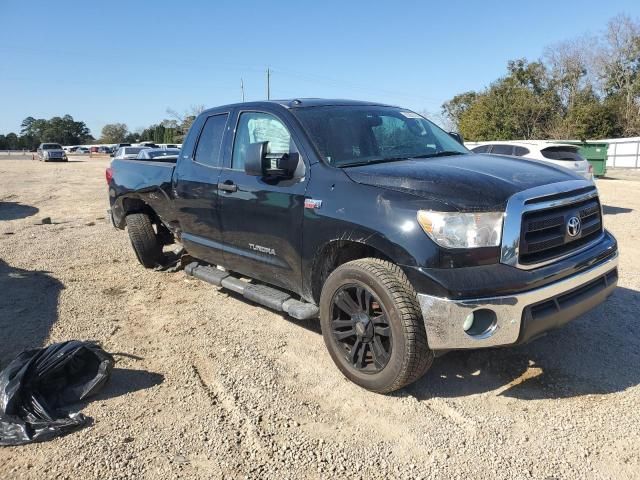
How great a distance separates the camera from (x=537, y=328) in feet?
9.93

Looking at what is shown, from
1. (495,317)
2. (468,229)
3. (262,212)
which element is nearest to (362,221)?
(468,229)

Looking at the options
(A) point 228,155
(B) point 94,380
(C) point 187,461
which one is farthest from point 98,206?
(C) point 187,461

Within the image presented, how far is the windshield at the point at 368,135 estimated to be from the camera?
392 centimetres

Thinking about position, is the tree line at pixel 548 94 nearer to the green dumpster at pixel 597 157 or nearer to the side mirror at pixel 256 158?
the green dumpster at pixel 597 157

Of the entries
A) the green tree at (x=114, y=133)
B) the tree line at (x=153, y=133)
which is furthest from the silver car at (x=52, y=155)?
the green tree at (x=114, y=133)

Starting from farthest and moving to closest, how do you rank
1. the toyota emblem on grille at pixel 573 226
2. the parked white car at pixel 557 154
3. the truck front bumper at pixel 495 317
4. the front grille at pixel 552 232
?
the parked white car at pixel 557 154, the toyota emblem on grille at pixel 573 226, the front grille at pixel 552 232, the truck front bumper at pixel 495 317

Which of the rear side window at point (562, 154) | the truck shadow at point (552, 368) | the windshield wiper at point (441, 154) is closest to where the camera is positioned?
the truck shadow at point (552, 368)

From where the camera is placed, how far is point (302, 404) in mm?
3348

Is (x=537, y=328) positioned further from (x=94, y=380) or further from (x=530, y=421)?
(x=94, y=380)

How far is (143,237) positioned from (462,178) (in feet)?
14.5

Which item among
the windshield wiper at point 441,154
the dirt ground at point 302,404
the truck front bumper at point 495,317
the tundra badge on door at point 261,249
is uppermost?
A: the windshield wiper at point 441,154

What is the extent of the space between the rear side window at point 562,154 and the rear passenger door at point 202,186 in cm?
909

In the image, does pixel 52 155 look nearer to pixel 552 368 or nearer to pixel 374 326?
pixel 374 326

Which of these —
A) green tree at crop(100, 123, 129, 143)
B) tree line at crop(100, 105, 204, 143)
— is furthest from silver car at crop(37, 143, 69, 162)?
green tree at crop(100, 123, 129, 143)
